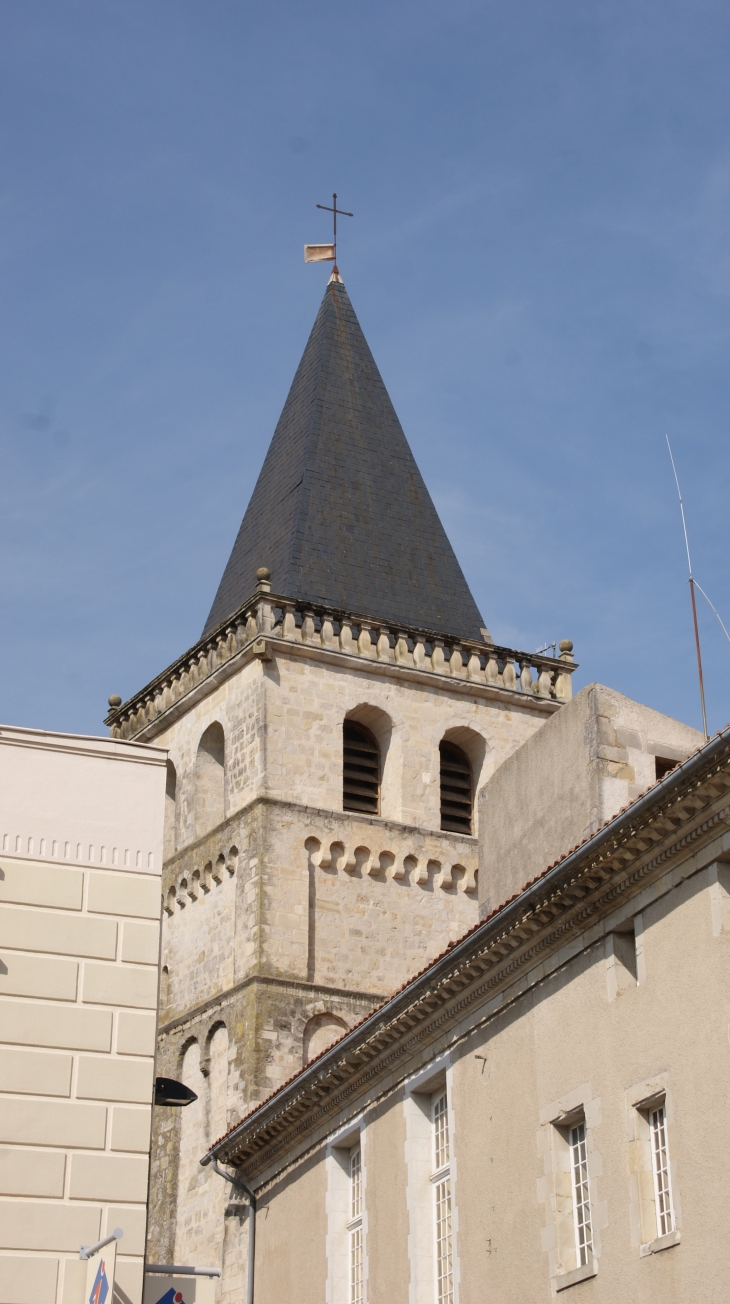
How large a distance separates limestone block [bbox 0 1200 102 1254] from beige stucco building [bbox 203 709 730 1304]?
382cm

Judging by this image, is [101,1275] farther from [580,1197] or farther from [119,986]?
[580,1197]

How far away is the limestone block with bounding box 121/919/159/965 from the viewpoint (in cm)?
1435

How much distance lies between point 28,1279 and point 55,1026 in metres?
1.67

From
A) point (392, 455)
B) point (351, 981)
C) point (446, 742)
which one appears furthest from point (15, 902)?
point (392, 455)

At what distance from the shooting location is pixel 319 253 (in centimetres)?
4047

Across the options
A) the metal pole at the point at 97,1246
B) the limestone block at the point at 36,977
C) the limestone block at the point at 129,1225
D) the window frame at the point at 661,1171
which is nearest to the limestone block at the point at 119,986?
the limestone block at the point at 36,977

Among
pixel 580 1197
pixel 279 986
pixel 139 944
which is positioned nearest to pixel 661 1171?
pixel 580 1197

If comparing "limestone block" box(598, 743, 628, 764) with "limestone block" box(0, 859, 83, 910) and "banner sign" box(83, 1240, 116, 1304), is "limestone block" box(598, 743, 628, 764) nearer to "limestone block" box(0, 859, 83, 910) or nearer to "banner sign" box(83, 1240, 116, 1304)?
"limestone block" box(0, 859, 83, 910)

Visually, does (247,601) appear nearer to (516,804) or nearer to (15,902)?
(516,804)

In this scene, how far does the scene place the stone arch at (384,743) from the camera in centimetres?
3167

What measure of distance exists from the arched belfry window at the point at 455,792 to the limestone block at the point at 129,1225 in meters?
18.7

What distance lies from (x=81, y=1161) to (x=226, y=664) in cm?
1834

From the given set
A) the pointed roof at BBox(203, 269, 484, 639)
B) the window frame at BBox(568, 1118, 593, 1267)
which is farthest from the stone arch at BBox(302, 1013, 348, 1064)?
the window frame at BBox(568, 1118, 593, 1267)

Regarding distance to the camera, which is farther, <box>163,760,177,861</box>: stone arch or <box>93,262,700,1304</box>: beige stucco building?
<box>163,760,177,861</box>: stone arch
